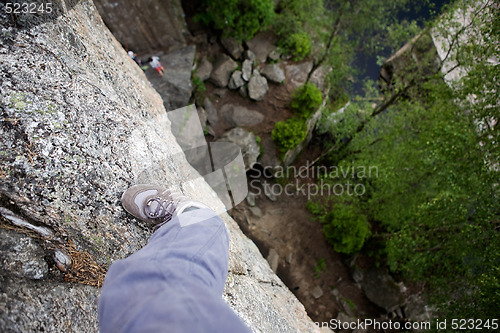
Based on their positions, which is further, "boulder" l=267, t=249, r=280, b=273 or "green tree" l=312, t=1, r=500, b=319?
"boulder" l=267, t=249, r=280, b=273

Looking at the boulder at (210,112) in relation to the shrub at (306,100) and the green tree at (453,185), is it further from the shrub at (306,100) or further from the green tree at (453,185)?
the green tree at (453,185)

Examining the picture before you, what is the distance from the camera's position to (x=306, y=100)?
1170 cm

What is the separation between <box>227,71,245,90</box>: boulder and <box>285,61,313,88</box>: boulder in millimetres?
2642

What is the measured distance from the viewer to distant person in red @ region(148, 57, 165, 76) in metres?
9.66

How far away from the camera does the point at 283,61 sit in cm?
1295

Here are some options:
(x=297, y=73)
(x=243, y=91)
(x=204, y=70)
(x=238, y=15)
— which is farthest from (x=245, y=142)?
(x=238, y=15)

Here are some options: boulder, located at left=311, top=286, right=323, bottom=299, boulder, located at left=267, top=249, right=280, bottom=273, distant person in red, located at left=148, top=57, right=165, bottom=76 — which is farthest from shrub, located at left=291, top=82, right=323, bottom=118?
boulder, located at left=311, top=286, right=323, bottom=299

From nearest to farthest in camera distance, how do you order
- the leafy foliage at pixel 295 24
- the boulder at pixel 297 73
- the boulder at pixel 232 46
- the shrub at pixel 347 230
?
the shrub at pixel 347 230, the boulder at pixel 232 46, the leafy foliage at pixel 295 24, the boulder at pixel 297 73

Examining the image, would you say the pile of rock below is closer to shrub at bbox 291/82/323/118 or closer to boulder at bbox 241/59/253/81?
boulder at bbox 241/59/253/81

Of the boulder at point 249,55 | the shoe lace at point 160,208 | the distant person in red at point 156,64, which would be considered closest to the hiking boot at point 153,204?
the shoe lace at point 160,208

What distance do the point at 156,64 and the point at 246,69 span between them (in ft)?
13.6

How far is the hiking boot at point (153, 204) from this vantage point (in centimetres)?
296

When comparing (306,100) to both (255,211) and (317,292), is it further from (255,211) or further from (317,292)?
(317,292)

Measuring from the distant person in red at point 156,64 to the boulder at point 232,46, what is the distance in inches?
130
